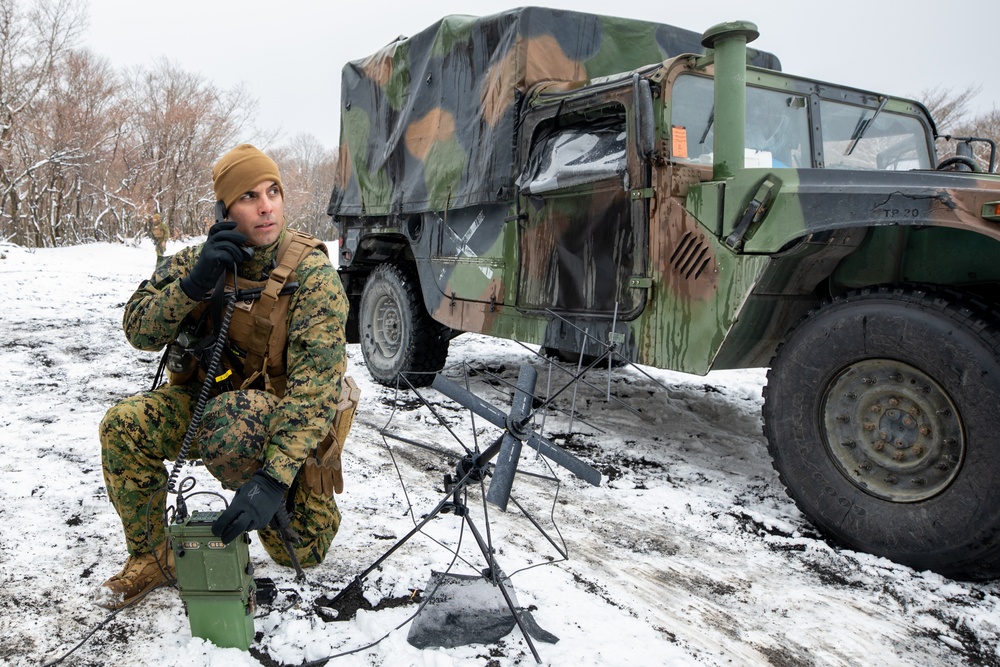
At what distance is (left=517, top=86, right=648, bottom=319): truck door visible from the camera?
12.0 ft

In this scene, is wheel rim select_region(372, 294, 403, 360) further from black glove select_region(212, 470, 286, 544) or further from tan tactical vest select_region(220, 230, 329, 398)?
black glove select_region(212, 470, 286, 544)

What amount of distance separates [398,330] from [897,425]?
380 centimetres

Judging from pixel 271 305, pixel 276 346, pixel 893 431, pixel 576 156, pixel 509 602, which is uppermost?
pixel 576 156

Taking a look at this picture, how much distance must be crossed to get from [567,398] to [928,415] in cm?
299

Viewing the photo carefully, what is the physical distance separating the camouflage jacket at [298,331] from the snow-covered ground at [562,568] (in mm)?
420

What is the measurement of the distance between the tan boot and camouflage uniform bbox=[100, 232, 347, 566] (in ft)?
0.14

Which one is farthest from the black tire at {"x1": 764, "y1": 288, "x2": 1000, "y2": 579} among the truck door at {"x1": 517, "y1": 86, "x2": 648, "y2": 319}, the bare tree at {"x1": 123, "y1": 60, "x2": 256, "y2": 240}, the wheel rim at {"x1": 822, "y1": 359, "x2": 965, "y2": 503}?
the bare tree at {"x1": 123, "y1": 60, "x2": 256, "y2": 240}

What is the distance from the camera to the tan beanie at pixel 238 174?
2.37 metres

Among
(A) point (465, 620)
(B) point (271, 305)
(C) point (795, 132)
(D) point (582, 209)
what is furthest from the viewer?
(D) point (582, 209)

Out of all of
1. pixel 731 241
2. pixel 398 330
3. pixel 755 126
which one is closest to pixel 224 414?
pixel 731 241

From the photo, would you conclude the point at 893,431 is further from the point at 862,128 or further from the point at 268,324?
the point at 268,324

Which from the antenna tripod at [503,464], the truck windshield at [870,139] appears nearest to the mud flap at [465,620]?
the antenna tripod at [503,464]

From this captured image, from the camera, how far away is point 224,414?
2.34m

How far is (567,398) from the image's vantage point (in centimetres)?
544
